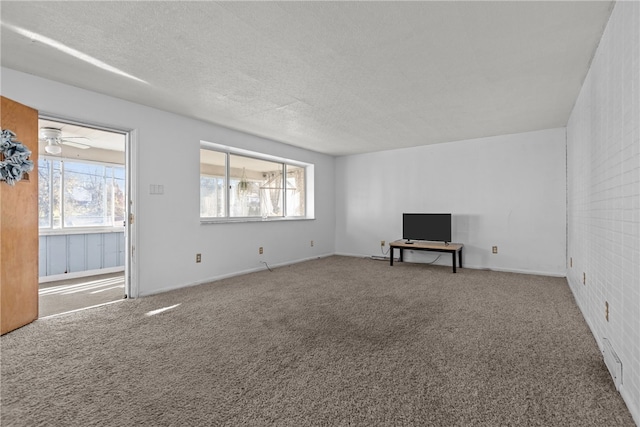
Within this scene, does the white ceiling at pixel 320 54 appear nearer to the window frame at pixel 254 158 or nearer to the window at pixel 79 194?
the window frame at pixel 254 158

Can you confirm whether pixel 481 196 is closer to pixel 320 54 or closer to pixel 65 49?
pixel 320 54

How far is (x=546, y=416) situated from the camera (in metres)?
1.46

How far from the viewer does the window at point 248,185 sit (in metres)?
4.63

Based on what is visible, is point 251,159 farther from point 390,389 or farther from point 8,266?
point 390,389

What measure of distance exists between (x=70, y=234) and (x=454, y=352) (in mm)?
5719

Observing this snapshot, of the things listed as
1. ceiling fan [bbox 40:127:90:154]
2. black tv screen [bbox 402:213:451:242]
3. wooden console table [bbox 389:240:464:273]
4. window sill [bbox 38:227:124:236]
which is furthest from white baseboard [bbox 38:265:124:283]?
black tv screen [bbox 402:213:451:242]

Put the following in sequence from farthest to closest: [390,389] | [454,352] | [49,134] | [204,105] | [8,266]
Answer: [49,134]
[204,105]
[8,266]
[454,352]
[390,389]

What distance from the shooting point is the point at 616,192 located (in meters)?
1.82

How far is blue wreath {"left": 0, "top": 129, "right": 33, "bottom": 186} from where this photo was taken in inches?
98.1

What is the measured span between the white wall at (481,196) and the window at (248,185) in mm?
1348

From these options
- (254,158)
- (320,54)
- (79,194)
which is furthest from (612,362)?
(79,194)

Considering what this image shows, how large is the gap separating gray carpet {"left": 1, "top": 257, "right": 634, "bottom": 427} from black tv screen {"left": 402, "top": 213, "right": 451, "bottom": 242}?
6.13 feet

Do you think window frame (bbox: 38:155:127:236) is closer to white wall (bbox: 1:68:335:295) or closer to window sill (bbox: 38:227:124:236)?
window sill (bbox: 38:227:124:236)

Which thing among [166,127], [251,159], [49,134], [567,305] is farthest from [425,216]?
[49,134]
